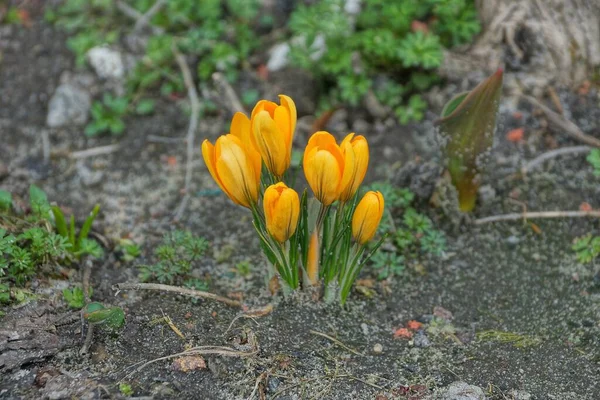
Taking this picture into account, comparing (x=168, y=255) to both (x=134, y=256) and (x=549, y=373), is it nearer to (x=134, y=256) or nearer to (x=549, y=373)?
(x=134, y=256)

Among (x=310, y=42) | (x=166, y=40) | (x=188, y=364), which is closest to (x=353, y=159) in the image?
(x=188, y=364)

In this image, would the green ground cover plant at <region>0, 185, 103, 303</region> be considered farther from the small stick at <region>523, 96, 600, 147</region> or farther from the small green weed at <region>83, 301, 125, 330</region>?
the small stick at <region>523, 96, 600, 147</region>

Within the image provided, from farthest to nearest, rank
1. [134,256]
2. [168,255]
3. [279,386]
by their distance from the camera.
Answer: [134,256]
[168,255]
[279,386]

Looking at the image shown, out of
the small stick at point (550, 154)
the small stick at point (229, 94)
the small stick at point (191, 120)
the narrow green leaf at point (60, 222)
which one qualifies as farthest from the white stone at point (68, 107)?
the small stick at point (550, 154)

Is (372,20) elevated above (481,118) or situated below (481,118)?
above

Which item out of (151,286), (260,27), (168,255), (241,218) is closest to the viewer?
(151,286)

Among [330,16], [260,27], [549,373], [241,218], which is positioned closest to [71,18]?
[260,27]

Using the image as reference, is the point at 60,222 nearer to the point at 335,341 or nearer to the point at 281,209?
the point at 281,209
